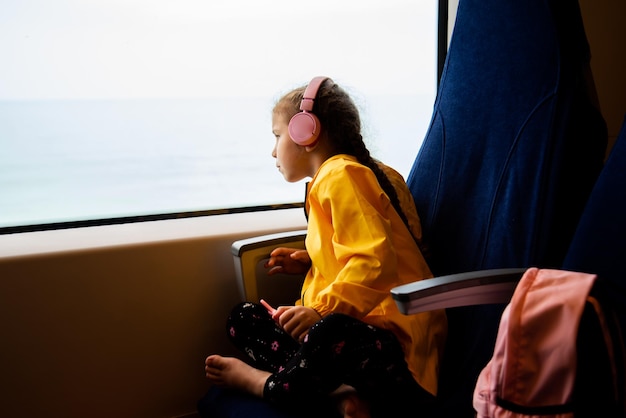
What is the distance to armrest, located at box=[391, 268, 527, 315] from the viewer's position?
845 mm

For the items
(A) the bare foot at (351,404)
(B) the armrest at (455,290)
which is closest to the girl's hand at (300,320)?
(A) the bare foot at (351,404)

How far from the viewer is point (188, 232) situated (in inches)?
57.6

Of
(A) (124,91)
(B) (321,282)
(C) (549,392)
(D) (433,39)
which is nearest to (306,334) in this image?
(B) (321,282)

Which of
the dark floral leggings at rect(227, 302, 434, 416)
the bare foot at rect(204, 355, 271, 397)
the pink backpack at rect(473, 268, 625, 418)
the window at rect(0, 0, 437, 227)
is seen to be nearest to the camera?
the pink backpack at rect(473, 268, 625, 418)

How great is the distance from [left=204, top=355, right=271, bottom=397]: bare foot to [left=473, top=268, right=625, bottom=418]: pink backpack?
53 centimetres

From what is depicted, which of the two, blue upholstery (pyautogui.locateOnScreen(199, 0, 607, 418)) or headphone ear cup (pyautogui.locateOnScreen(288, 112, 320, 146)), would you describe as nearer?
blue upholstery (pyautogui.locateOnScreen(199, 0, 607, 418))

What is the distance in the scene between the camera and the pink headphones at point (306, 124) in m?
1.26

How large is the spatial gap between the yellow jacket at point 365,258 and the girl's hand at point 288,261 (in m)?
0.09

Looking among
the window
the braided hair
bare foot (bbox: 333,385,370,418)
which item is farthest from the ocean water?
bare foot (bbox: 333,385,370,418)

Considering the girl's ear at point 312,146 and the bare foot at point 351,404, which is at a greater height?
the girl's ear at point 312,146

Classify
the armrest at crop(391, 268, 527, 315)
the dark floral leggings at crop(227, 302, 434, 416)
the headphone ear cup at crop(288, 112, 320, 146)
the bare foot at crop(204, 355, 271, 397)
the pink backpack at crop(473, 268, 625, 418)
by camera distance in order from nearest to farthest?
the pink backpack at crop(473, 268, 625, 418), the armrest at crop(391, 268, 527, 315), the dark floral leggings at crop(227, 302, 434, 416), the bare foot at crop(204, 355, 271, 397), the headphone ear cup at crop(288, 112, 320, 146)

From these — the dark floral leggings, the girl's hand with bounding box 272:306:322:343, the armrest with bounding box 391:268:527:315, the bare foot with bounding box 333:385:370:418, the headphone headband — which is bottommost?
the bare foot with bounding box 333:385:370:418

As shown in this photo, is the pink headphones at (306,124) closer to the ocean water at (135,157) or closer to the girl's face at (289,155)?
the girl's face at (289,155)

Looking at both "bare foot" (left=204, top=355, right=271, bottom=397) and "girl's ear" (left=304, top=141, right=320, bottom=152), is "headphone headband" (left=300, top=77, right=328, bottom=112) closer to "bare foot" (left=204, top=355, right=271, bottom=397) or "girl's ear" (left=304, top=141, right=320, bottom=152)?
"girl's ear" (left=304, top=141, right=320, bottom=152)
